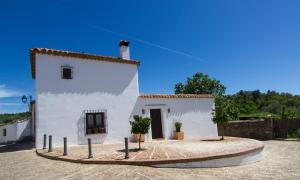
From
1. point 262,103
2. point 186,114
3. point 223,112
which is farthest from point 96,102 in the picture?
point 262,103

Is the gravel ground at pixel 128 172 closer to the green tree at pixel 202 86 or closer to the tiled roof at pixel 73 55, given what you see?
the tiled roof at pixel 73 55

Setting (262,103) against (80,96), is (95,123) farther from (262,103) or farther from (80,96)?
(262,103)

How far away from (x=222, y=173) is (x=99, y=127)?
821 cm

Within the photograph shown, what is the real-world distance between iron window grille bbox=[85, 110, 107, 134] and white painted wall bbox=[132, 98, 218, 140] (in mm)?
1965

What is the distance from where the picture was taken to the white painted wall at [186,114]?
1487 cm

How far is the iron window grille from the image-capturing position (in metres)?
12.9

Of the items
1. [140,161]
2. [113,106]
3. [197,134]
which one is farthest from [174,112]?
[140,161]

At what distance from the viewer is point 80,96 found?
12898 mm

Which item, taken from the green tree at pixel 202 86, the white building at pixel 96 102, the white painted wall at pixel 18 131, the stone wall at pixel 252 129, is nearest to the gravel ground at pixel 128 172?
the white building at pixel 96 102

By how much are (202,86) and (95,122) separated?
1048 inches

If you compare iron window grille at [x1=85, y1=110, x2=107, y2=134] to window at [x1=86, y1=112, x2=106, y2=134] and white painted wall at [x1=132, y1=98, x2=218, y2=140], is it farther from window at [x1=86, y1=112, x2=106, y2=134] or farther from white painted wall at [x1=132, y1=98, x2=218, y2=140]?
white painted wall at [x1=132, y1=98, x2=218, y2=140]

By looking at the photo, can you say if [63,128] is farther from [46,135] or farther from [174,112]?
[174,112]

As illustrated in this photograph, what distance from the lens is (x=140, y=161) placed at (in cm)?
705

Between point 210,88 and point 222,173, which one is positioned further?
point 210,88
